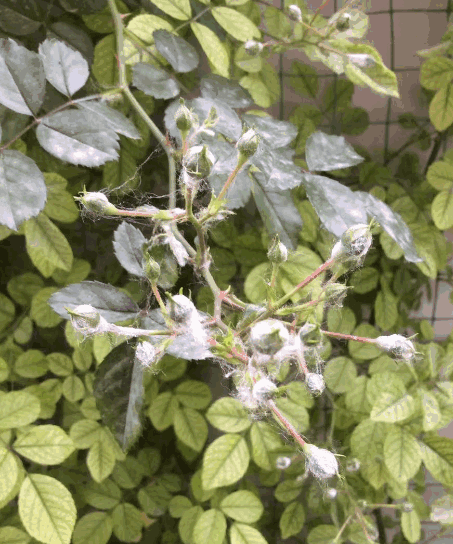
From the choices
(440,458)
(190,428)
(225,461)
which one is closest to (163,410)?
(190,428)

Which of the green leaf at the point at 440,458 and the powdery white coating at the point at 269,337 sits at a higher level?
the powdery white coating at the point at 269,337

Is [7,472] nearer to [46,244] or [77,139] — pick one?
[46,244]

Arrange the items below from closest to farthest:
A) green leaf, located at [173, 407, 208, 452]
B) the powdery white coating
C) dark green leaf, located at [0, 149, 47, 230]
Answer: the powdery white coating, dark green leaf, located at [0, 149, 47, 230], green leaf, located at [173, 407, 208, 452]

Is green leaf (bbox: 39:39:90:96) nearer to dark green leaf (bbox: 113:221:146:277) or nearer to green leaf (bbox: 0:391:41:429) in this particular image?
dark green leaf (bbox: 113:221:146:277)

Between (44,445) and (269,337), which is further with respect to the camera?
(44,445)

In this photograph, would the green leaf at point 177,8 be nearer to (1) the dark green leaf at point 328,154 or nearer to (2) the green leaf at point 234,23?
(2) the green leaf at point 234,23

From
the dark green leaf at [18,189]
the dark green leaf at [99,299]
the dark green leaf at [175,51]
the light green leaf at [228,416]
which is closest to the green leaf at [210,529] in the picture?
the light green leaf at [228,416]

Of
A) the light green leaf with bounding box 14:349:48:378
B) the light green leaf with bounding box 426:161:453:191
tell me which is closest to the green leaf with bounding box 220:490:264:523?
the light green leaf with bounding box 14:349:48:378
